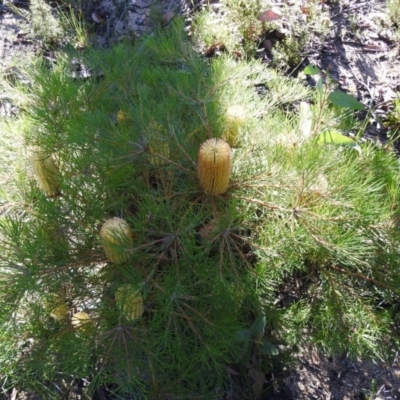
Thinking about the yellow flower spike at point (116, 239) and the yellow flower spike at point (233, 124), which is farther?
the yellow flower spike at point (233, 124)

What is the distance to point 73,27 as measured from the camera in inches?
106

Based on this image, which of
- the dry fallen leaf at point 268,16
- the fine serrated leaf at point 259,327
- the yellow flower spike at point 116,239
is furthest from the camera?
the dry fallen leaf at point 268,16

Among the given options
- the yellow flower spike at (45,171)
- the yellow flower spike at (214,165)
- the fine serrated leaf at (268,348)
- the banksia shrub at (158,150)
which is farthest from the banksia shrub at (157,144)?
the fine serrated leaf at (268,348)

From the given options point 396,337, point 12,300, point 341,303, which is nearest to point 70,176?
point 12,300

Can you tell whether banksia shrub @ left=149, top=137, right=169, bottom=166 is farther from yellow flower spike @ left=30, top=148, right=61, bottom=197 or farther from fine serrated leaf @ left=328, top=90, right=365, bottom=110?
fine serrated leaf @ left=328, top=90, right=365, bottom=110

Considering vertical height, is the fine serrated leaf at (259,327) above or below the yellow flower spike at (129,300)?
below

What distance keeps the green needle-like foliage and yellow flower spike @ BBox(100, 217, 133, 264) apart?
0.02 meters

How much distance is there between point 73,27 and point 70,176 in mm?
1814

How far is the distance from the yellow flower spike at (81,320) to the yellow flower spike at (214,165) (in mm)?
495

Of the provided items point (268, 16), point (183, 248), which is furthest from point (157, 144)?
point (268, 16)

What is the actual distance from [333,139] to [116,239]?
2.18ft

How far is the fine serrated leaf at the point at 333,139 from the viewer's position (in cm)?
120

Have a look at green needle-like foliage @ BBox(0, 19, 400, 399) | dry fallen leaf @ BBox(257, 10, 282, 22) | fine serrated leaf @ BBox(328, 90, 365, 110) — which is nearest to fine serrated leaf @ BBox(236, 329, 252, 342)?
green needle-like foliage @ BBox(0, 19, 400, 399)

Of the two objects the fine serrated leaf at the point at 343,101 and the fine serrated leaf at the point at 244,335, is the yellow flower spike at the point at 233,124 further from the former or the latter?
the fine serrated leaf at the point at 244,335
